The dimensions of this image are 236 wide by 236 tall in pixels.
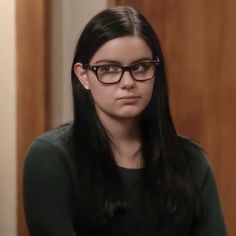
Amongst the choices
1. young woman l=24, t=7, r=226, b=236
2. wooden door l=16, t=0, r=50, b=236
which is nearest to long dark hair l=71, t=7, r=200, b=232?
young woman l=24, t=7, r=226, b=236

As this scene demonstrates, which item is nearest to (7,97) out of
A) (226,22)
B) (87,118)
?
(87,118)

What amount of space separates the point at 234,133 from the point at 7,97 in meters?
0.76

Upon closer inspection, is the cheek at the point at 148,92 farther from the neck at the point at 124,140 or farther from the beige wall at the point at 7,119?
the beige wall at the point at 7,119

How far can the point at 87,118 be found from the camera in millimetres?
1223

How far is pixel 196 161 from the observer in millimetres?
1294

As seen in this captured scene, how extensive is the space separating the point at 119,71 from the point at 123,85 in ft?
0.10

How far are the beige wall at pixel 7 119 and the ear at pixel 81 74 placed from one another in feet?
1.98

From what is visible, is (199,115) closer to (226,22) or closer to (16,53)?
(226,22)

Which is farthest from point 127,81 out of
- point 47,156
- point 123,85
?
point 47,156

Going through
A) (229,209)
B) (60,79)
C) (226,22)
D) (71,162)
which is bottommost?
(229,209)

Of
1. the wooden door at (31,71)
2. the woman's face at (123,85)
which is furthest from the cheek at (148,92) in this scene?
the wooden door at (31,71)

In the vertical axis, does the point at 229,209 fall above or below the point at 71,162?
below

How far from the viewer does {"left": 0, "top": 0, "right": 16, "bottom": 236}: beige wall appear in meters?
1.76

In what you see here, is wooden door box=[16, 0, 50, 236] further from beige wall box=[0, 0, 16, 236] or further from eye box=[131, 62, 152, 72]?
eye box=[131, 62, 152, 72]
